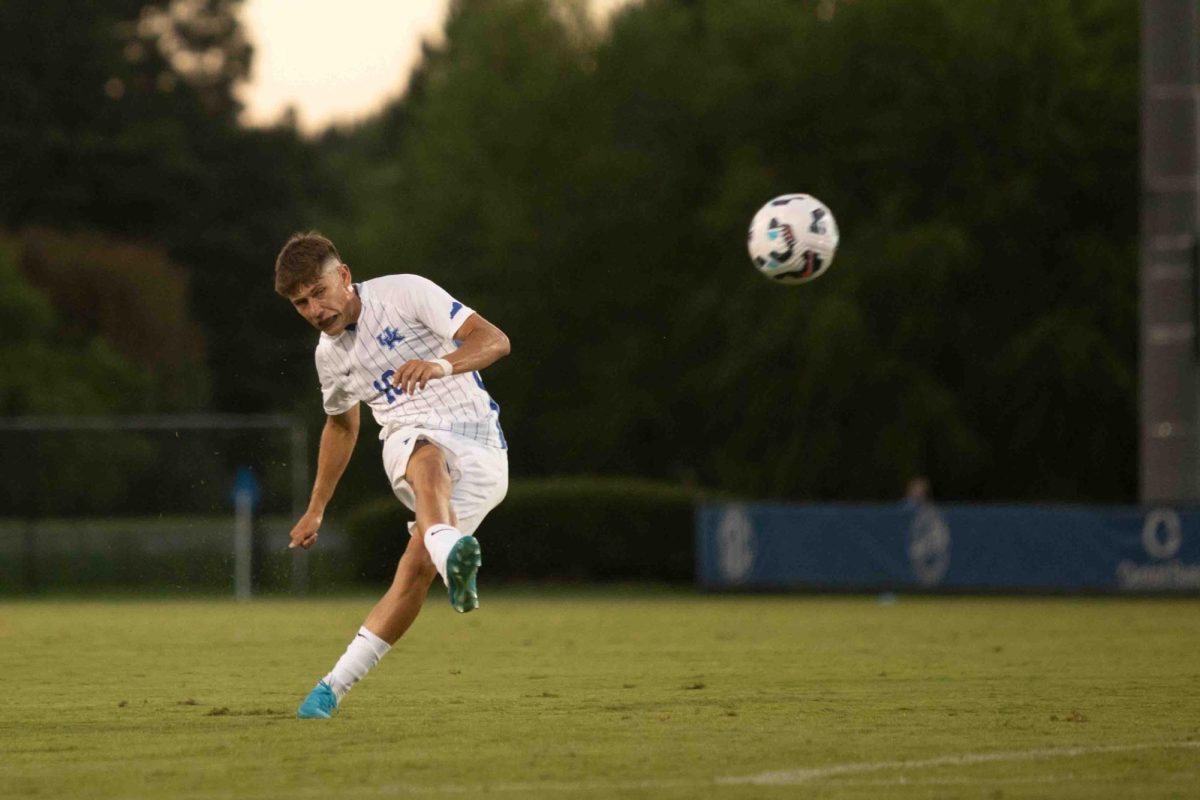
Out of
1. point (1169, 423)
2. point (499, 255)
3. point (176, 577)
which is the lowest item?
point (176, 577)

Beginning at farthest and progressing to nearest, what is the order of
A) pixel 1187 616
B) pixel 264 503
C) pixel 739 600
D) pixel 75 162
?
pixel 75 162 < pixel 264 503 < pixel 739 600 < pixel 1187 616

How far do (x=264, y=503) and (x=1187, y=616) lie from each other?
14.8 m

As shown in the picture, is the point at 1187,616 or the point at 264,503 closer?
the point at 1187,616

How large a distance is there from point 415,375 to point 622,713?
6.85 ft

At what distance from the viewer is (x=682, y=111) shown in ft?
138

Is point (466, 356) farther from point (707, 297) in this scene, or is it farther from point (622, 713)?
point (707, 297)

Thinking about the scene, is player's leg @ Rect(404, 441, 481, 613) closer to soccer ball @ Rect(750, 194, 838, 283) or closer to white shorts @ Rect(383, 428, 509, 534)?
white shorts @ Rect(383, 428, 509, 534)

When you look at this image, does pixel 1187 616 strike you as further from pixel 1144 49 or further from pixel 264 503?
pixel 264 503

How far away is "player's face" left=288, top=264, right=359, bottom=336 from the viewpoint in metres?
8.89

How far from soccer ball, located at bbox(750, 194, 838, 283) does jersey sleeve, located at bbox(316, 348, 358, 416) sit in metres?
4.85

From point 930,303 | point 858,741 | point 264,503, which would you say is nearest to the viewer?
point 858,741

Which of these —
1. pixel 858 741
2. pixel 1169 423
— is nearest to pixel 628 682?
pixel 858 741

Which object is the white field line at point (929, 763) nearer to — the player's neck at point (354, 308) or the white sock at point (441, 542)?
the white sock at point (441, 542)

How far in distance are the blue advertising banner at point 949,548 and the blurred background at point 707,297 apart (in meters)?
0.47
